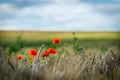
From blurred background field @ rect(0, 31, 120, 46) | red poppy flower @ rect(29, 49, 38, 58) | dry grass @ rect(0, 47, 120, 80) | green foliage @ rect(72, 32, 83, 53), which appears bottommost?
dry grass @ rect(0, 47, 120, 80)

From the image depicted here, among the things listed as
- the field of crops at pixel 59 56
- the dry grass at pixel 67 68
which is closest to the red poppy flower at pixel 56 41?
the field of crops at pixel 59 56

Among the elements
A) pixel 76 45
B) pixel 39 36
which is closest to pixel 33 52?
pixel 39 36

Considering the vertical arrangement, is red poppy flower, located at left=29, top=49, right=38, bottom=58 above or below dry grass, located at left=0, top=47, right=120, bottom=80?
above

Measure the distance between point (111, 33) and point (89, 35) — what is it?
0.44ft

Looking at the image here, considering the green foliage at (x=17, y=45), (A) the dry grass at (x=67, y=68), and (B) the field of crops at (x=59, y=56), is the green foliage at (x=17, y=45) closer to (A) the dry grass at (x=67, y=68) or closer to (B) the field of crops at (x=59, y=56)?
(B) the field of crops at (x=59, y=56)

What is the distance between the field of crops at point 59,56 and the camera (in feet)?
3.67

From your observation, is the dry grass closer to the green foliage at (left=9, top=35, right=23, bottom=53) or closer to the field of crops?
the field of crops

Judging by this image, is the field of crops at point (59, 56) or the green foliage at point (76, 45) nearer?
the field of crops at point (59, 56)

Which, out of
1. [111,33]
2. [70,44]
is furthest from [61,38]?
[111,33]

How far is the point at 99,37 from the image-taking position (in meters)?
1.64

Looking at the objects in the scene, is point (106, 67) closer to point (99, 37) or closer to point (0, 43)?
point (99, 37)

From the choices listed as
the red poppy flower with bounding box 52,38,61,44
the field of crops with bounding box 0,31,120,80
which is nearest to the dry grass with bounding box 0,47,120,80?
the field of crops with bounding box 0,31,120,80

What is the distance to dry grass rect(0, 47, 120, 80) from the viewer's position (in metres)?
1.07

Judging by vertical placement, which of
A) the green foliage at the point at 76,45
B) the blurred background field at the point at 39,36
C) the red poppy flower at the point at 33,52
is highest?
the blurred background field at the point at 39,36
